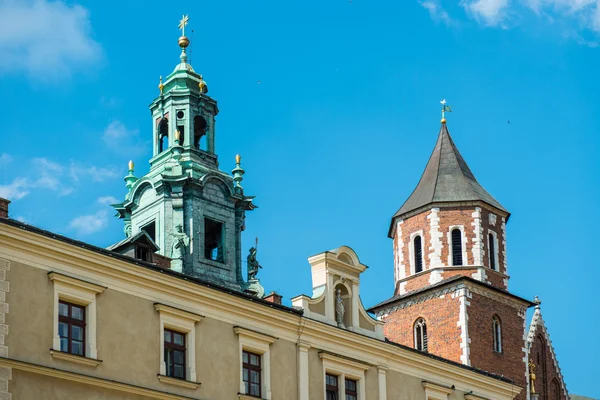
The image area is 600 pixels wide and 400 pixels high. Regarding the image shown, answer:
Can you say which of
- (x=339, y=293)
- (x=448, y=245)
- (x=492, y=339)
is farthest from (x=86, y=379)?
(x=448, y=245)

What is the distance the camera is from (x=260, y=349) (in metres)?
38.8

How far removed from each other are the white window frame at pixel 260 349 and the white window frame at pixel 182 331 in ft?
5.61

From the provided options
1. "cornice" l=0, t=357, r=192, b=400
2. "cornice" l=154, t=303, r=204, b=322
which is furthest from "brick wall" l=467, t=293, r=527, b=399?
"cornice" l=0, t=357, r=192, b=400

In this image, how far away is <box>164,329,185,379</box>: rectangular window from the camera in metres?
36.1

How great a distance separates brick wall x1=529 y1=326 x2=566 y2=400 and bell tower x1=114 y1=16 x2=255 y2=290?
822 inches

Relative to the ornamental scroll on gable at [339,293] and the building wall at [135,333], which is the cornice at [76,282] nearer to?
the building wall at [135,333]

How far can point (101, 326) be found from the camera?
34.3 m

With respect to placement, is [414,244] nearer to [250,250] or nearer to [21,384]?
[250,250]

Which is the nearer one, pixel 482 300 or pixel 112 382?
pixel 112 382

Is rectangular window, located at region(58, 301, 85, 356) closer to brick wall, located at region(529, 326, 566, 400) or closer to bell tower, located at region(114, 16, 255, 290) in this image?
bell tower, located at region(114, 16, 255, 290)

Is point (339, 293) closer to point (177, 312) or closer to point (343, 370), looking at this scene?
point (343, 370)

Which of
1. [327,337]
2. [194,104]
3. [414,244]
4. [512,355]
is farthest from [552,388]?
[327,337]

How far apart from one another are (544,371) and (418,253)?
32.5 ft

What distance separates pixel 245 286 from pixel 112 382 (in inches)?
857
